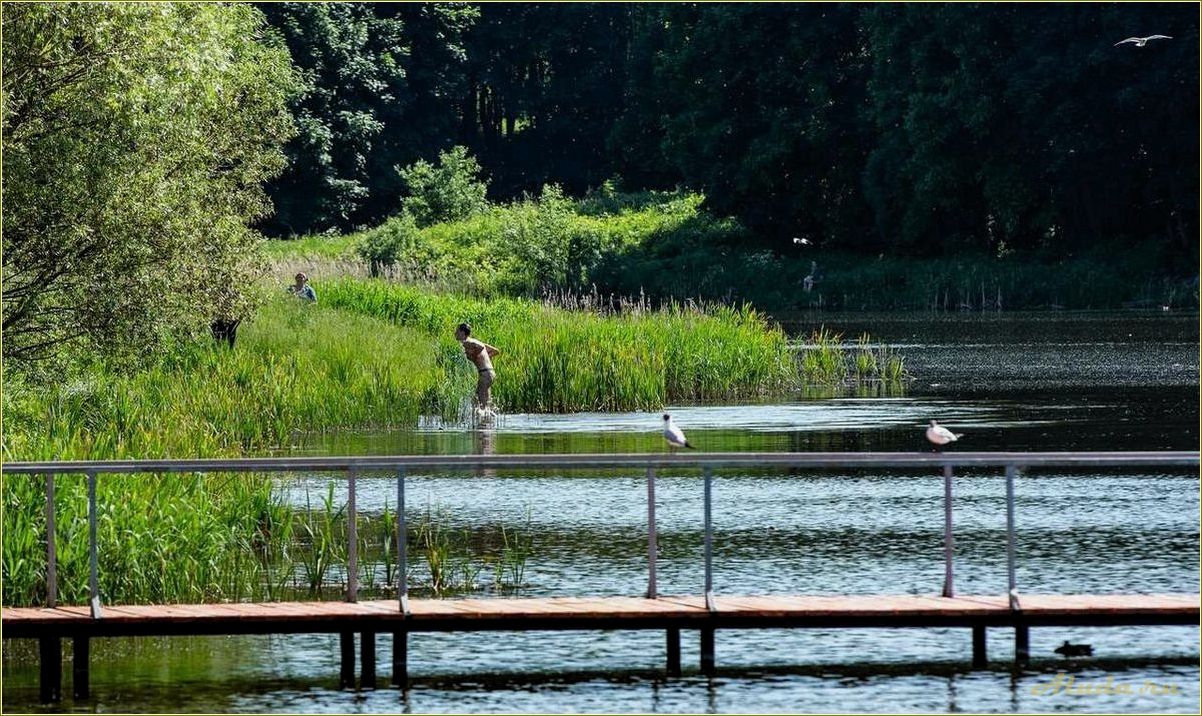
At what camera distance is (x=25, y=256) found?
2302 centimetres

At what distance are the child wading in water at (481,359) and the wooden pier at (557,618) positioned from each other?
787 inches

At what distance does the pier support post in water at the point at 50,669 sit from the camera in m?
14.8

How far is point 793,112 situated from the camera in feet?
281

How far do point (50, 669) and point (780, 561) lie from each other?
296 inches

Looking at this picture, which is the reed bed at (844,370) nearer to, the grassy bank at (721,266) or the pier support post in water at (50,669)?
the grassy bank at (721,266)

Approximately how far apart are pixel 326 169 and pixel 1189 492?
74.8 metres

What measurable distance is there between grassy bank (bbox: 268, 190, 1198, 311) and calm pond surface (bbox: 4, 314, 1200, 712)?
34.2 metres

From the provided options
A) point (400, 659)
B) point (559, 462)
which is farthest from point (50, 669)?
point (559, 462)

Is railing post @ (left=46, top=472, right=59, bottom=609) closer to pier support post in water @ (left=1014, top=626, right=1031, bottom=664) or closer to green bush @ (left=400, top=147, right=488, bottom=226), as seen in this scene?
pier support post in water @ (left=1014, top=626, right=1031, bottom=664)

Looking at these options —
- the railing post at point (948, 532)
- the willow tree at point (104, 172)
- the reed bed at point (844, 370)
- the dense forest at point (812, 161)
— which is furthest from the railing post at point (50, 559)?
the reed bed at point (844, 370)

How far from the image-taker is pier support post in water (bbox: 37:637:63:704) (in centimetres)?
1479

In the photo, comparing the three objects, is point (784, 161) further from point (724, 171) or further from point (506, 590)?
point (506, 590)

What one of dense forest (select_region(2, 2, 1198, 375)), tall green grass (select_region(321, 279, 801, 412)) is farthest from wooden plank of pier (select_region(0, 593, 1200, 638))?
dense forest (select_region(2, 2, 1198, 375))

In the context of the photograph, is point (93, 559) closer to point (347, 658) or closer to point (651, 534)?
point (347, 658)
